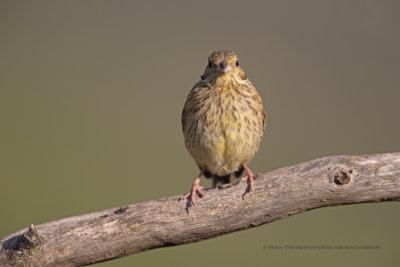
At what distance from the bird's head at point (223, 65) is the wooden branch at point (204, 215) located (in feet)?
3.69

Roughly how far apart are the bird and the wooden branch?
477 mm

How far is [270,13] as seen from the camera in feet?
44.2

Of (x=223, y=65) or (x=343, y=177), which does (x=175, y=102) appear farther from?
(x=343, y=177)

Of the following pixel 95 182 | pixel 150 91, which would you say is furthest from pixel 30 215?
pixel 150 91

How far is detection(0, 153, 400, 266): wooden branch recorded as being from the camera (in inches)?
173

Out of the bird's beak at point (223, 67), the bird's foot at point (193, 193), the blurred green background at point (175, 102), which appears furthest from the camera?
the blurred green background at point (175, 102)

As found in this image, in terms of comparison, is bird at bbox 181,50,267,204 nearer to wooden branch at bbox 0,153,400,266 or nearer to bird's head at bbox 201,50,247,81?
bird's head at bbox 201,50,247,81

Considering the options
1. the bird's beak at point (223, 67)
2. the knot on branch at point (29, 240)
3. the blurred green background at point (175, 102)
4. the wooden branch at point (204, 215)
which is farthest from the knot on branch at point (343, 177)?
the blurred green background at point (175, 102)

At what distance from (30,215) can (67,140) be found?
236 centimetres

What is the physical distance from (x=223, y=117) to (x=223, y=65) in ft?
1.56

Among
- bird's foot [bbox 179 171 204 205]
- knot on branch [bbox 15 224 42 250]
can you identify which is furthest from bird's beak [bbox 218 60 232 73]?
knot on branch [bbox 15 224 42 250]

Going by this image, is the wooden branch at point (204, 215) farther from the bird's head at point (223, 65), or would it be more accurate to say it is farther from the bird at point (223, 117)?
the bird's head at point (223, 65)

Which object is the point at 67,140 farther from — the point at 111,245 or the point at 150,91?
the point at 111,245

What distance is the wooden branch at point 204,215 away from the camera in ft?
14.4
